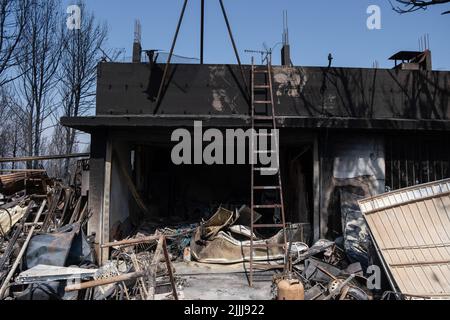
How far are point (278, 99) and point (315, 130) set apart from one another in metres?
1.14

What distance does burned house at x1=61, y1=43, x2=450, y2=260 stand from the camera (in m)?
7.73

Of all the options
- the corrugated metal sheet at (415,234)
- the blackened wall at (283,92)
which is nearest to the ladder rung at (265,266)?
the corrugated metal sheet at (415,234)

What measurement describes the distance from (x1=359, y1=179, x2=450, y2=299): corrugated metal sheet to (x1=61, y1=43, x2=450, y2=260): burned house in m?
1.34

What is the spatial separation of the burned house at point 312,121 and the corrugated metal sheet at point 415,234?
1344 millimetres

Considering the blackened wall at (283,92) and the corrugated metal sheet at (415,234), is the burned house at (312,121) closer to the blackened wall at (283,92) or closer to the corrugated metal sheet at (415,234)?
the blackened wall at (283,92)

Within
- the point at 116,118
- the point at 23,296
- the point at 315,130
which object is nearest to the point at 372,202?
the point at 315,130

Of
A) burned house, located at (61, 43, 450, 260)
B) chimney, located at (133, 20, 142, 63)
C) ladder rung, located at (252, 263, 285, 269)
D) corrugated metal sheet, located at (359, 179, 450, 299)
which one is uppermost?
chimney, located at (133, 20, 142, 63)

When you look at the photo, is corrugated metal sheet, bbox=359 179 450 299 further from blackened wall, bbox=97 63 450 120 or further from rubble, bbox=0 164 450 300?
blackened wall, bbox=97 63 450 120

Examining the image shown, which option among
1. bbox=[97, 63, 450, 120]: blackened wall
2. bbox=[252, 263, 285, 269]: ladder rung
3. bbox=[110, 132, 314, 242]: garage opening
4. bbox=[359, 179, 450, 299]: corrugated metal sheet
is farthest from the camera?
bbox=[110, 132, 314, 242]: garage opening

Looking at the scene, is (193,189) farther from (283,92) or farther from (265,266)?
(265,266)

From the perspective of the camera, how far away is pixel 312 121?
7.61 metres

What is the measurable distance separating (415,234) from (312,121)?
2.94 meters

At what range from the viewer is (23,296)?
534 centimetres

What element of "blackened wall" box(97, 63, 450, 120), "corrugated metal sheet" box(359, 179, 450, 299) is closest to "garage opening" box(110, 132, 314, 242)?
"blackened wall" box(97, 63, 450, 120)
